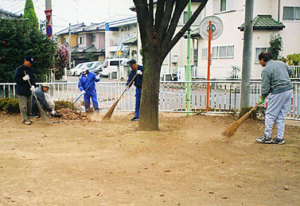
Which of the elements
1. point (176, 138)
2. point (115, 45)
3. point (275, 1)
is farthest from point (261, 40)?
point (115, 45)

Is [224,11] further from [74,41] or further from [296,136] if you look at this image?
[74,41]

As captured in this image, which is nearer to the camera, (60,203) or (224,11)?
(60,203)

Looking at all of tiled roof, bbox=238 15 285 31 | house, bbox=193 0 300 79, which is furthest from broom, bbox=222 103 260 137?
tiled roof, bbox=238 15 285 31

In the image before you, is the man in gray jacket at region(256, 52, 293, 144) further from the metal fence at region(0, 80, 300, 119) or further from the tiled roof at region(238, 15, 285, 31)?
the tiled roof at region(238, 15, 285, 31)

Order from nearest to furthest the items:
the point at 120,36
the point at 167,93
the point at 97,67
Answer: the point at 167,93
the point at 97,67
the point at 120,36

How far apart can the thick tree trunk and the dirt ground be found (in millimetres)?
296

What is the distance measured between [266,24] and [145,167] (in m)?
20.0

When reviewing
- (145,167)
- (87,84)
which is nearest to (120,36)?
(87,84)

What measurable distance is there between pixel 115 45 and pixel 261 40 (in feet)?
90.7

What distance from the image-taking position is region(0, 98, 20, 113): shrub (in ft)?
35.4

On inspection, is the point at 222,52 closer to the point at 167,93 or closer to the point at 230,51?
the point at 230,51

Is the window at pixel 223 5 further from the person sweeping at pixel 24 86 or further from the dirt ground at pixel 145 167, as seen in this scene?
the person sweeping at pixel 24 86

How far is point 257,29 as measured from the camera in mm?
23406

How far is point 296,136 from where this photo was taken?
26.3 feet
